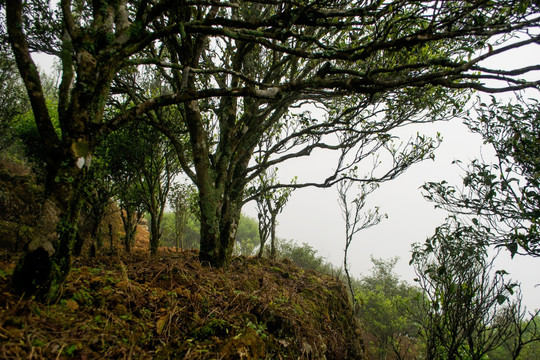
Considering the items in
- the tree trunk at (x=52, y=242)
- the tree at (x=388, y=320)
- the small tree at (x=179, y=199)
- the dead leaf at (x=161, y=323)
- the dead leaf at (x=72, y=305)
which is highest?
the small tree at (x=179, y=199)

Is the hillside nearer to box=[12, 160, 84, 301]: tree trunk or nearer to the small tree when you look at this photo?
box=[12, 160, 84, 301]: tree trunk

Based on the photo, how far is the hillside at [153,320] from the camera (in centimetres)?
185

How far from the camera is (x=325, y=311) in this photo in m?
5.95

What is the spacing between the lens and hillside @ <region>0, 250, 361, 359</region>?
185 centimetres

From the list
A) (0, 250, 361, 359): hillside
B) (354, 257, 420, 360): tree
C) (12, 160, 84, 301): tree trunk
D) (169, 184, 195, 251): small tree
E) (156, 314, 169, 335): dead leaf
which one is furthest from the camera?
(354, 257, 420, 360): tree

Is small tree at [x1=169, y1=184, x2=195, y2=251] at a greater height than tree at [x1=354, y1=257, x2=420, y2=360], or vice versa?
small tree at [x1=169, y1=184, x2=195, y2=251]

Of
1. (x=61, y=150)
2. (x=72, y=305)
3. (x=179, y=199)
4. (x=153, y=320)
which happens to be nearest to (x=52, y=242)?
(x=72, y=305)

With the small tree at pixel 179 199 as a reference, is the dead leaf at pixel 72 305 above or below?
below

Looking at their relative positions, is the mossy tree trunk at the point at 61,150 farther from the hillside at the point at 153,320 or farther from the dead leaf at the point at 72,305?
the hillside at the point at 153,320

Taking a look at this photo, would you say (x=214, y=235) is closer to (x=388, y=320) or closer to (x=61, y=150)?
(x=61, y=150)

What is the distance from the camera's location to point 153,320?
2.54 m

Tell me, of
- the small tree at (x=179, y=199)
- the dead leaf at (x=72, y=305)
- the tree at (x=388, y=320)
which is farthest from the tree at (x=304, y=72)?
the tree at (x=388, y=320)

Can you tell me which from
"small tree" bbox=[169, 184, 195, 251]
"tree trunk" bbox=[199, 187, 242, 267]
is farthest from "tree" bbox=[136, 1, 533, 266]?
"small tree" bbox=[169, 184, 195, 251]

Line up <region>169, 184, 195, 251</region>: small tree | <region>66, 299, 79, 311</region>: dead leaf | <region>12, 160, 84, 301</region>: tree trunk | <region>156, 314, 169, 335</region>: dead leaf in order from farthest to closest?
<region>169, 184, 195, 251</region>: small tree
<region>156, 314, 169, 335</region>: dead leaf
<region>66, 299, 79, 311</region>: dead leaf
<region>12, 160, 84, 301</region>: tree trunk
